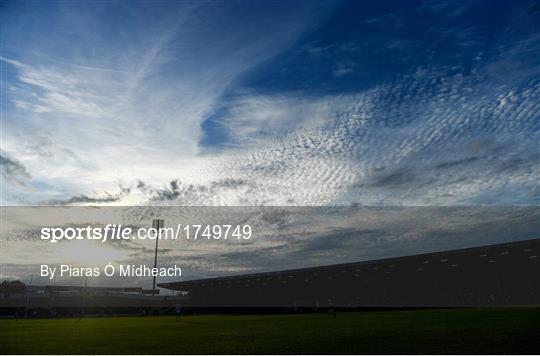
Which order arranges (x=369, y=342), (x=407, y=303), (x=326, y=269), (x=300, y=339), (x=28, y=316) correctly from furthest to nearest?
1. (x=407, y=303)
2. (x=326, y=269)
3. (x=28, y=316)
4. (x=300, y=339)
5. (x=369, y=342)

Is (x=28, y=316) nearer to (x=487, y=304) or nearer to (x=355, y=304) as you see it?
(x=355, y=304)

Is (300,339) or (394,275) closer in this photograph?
(300,339)

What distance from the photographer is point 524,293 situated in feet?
238

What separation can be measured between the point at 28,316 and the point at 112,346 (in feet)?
208

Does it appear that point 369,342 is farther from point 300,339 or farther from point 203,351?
point 203,351

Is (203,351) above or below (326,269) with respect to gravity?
below

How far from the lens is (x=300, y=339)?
61.2ft

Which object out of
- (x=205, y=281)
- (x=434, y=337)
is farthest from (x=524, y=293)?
(x=434, y=337)

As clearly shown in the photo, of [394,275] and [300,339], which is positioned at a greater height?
[394,275]

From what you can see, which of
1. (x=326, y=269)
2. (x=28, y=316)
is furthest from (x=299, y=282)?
(x=28, y=316)

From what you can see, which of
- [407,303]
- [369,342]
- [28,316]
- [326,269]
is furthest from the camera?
[407,303]

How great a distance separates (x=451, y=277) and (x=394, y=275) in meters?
9.28

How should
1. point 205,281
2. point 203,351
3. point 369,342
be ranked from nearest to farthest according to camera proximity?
point 203,351, point 369,342, point 205,281

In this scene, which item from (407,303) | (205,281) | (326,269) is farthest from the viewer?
(205,281)
